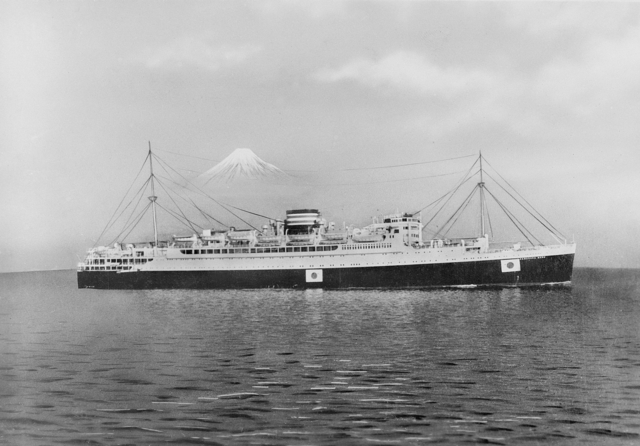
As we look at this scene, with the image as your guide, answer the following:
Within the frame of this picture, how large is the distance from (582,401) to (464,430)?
276 centimetres

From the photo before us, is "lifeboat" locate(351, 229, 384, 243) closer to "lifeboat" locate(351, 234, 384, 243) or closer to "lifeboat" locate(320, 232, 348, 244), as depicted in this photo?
"lifeboat" locate(351, 234, 384, 243)

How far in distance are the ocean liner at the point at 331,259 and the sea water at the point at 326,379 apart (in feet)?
44.2

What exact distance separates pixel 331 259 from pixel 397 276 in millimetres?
4287

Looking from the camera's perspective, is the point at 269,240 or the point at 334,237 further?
the point at 269,240

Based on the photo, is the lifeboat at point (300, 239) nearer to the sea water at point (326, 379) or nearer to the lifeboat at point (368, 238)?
the lifeboat at point (368, 238)

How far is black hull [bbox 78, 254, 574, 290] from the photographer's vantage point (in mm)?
34469

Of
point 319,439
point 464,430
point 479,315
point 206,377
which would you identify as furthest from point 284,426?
point 479,315

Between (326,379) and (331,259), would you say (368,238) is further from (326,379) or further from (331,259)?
(326,379)

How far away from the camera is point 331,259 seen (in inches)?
1411

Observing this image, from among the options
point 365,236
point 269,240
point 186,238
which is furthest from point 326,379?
point 186,238

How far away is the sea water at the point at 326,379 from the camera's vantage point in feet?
27.3

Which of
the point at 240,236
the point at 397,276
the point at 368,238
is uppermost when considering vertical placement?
the point at 240,236

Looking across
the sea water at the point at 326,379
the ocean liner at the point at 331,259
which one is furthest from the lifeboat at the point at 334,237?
the sea water at the point at 326,379

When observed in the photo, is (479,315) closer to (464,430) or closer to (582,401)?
(582,401)
